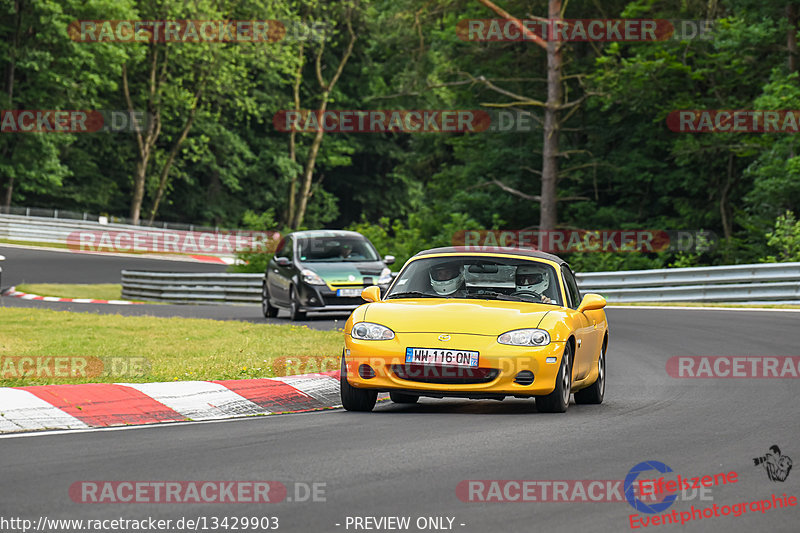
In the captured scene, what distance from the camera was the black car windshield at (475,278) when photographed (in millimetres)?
10992

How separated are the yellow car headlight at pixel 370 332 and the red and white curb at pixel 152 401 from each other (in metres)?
0.89

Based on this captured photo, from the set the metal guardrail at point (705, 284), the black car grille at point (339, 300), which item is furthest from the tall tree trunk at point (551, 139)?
the black car grille at point (339, 300)

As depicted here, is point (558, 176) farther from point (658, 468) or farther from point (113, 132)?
point (113, 132)

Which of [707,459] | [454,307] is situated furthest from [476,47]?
[707,459]

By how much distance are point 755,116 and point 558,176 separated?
6569mm

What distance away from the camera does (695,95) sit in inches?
1382

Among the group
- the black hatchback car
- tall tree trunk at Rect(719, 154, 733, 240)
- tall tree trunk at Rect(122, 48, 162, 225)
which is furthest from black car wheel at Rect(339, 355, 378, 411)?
tall tree trunk at Rect(122, 48, 162, 225)

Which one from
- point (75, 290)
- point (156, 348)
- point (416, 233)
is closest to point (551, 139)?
point (416, 233)
